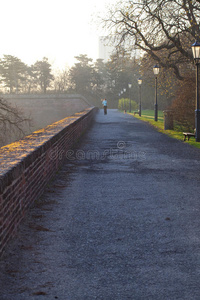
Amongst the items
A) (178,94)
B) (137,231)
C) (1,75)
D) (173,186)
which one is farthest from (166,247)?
(1,75)

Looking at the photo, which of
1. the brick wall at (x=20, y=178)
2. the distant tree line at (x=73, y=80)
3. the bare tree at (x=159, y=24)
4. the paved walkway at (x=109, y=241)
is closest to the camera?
the paved walkway at (x=109, y=241)

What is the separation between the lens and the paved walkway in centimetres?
354

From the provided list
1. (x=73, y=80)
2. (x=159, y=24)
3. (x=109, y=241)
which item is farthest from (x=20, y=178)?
(x=73, y=80)

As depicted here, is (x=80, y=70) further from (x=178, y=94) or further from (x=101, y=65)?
(x=178, y=94)

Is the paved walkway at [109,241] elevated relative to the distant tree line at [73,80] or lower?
lower

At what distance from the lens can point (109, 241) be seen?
4.72 meters

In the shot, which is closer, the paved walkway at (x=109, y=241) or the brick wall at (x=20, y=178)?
the paved walkway at (x=109, y=241)

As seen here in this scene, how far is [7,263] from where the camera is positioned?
402cm

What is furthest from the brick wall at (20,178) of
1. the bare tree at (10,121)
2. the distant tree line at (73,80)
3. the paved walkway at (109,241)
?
the distant tree line at (73,80)

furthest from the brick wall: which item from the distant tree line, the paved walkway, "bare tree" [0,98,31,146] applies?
the distant tree line

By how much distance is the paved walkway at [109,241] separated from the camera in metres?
3.54

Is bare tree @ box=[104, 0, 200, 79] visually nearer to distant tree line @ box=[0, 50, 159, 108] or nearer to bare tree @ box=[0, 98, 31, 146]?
bare tree @ box=[0, 98, 31, 146]

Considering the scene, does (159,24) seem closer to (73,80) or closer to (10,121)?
(10,121)

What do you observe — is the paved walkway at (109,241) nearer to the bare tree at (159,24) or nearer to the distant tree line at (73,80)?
the bare tree at (159,24)
